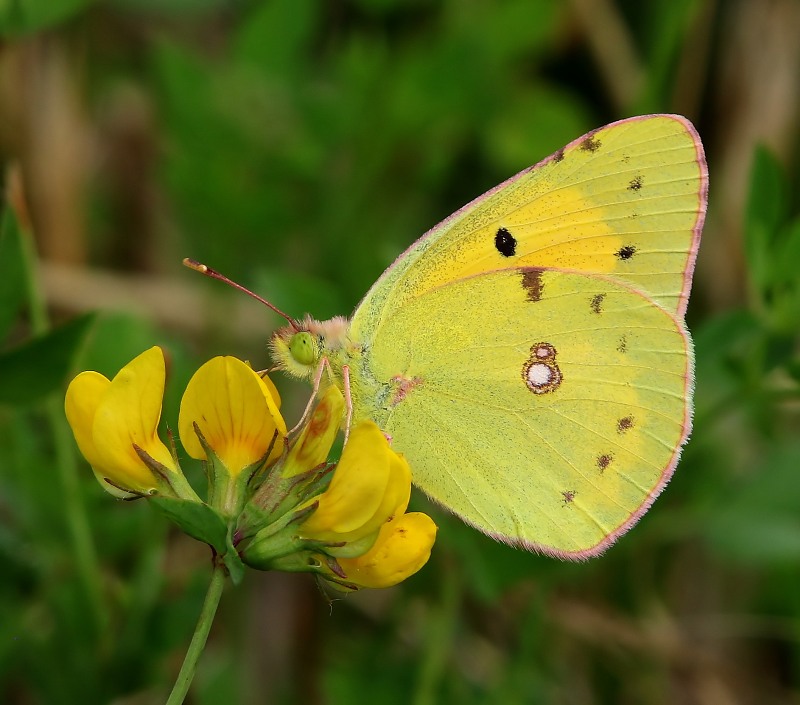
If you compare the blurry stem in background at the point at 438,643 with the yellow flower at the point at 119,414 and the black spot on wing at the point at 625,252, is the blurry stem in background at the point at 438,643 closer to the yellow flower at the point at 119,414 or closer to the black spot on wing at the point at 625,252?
the black spot on wing at the point at 625,252

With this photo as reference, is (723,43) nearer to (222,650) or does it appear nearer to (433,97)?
(433,97)

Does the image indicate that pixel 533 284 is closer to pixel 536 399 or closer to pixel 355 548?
pixel 536 399

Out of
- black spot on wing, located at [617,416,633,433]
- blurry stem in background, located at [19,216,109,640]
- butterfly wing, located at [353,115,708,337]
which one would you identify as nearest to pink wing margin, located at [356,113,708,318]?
butterfly wing, located at [353,115,708,337]

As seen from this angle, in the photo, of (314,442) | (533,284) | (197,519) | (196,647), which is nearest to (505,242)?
(533,284)

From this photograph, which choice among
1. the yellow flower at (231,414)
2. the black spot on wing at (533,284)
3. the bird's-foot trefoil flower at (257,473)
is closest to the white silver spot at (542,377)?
the black spot on wing at (533,284)

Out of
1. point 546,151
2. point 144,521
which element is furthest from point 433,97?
point 144,521

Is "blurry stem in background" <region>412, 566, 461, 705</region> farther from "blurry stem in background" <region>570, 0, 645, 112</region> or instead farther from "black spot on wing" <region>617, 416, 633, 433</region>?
"blurry stem in background" <region>570, 0, 645, 112</region>
